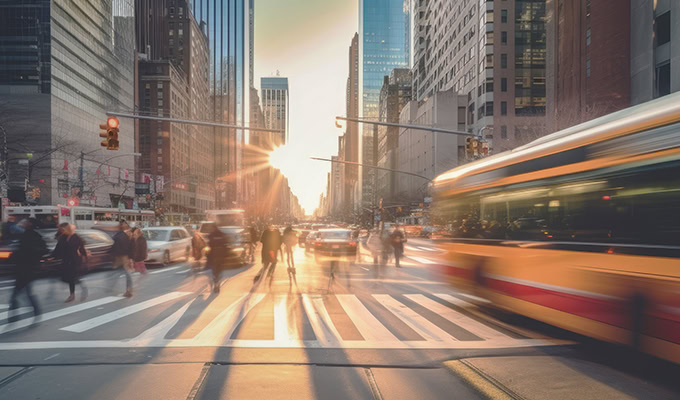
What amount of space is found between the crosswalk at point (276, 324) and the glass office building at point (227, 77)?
123m

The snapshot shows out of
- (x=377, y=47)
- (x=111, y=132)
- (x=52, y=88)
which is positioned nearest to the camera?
(x=111, y=132)

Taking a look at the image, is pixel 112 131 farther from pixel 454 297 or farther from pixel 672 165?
pixel 672 165

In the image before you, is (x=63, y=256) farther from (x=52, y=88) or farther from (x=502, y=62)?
(x=502, y=62)

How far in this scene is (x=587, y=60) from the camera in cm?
4162

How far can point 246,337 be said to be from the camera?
7.02 metres

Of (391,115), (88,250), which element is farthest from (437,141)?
(88,250)

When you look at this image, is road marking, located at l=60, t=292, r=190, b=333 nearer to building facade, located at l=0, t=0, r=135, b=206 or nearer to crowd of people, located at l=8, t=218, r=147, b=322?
crowd of people, located at l=8, t=218, r=147, b=322

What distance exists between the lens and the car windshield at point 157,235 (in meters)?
20.1

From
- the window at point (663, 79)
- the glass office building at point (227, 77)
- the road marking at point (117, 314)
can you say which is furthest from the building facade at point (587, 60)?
the glass office building at point (227, 77)

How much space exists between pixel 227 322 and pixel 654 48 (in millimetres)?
37746

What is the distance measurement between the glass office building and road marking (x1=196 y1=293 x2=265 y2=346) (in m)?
123

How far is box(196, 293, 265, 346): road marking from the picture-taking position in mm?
6945

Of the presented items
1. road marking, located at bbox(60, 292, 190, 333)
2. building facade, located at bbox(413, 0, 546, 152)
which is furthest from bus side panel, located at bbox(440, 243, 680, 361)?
building facade, located at bbox(413, 0, 546, 152)

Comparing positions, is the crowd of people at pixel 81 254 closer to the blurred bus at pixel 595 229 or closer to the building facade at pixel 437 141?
the blurred bus at pixel 595 229
